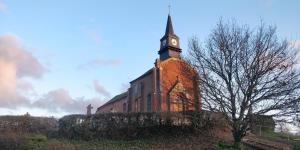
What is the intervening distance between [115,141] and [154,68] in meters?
22.9

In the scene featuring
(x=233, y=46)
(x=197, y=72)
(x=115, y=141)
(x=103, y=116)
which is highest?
(x=233, y=46)

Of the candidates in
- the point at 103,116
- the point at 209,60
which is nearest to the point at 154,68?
the point at 103,116

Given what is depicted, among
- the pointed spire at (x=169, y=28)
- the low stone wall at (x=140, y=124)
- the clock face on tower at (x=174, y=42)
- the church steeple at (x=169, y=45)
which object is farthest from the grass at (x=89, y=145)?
the pointed spire at (x=169, y=28)

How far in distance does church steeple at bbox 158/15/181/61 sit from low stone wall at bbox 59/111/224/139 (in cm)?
2662

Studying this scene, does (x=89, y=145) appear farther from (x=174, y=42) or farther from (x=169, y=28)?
(x=169, y=28)

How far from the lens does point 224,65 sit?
21250 mm

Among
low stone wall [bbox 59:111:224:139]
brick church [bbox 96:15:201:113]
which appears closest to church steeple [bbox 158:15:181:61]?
brick church [bbox 96:15:201:113]

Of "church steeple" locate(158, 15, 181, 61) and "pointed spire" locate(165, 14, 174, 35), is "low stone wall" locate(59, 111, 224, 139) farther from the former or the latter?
"pointed spire" locate(165, 14, 174, 35)

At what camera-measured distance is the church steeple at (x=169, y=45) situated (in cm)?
5203

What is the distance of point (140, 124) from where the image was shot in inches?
981

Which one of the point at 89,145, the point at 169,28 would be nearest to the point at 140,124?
the point at 89,145

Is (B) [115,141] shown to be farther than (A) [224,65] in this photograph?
Yes

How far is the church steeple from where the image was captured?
52.0m

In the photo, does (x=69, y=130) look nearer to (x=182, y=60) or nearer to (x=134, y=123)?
(x=134, y=123)
